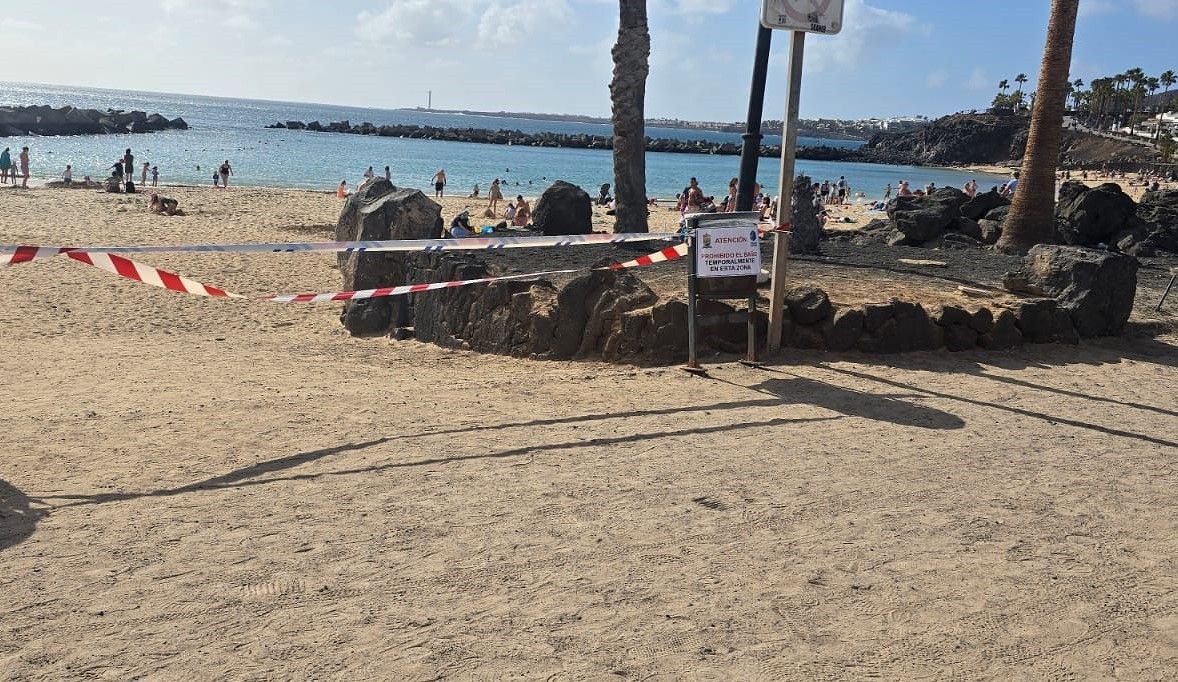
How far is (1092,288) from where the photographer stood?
9.37 metres

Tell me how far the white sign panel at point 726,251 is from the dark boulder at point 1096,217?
12837mm

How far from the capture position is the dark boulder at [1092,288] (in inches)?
369

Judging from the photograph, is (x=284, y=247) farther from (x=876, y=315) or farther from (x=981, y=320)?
(x=981, y=320)

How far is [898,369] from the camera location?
7887 mm

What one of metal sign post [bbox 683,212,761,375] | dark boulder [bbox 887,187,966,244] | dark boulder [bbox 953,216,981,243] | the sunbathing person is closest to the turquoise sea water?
the sunbathing person

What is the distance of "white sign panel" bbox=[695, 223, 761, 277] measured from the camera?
746cm

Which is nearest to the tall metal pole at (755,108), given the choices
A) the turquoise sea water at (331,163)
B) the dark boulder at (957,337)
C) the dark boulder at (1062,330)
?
the dark boulder at (957,337)

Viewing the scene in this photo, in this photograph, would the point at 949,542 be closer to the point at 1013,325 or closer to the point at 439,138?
the point at 1013,325

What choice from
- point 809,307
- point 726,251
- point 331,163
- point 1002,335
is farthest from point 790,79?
point 331,163

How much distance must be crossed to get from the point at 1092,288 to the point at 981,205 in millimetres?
12794

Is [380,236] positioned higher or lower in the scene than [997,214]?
lower

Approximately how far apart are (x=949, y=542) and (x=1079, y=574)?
0.55 m

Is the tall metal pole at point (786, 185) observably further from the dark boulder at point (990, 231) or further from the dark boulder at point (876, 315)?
the dark boulder at point (990, 231)

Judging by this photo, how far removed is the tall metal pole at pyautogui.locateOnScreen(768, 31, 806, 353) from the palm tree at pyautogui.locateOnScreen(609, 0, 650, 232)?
597 centimetres
